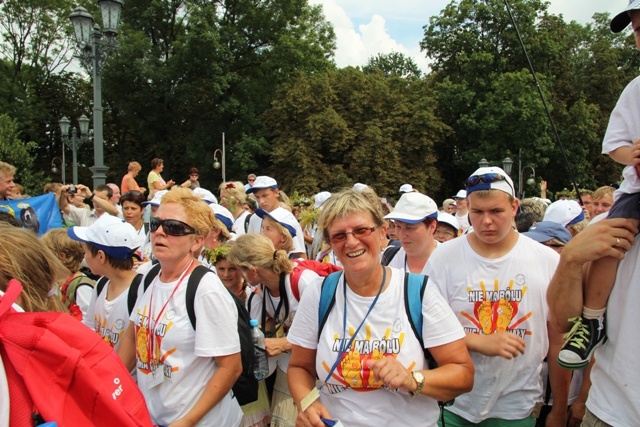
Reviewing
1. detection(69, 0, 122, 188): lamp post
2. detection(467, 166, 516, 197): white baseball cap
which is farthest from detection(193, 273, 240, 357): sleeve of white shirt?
detection(69, 0, 122, 188): lamp post

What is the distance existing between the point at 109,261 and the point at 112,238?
0.52ft

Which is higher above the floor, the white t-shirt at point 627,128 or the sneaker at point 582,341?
the white t-shirt at point 627,128

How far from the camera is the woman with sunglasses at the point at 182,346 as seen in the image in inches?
103

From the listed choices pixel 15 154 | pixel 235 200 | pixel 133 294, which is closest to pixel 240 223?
pixel 235 200

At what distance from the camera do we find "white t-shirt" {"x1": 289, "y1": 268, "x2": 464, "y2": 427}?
7.21ft

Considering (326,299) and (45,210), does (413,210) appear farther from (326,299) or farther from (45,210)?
(45,210)

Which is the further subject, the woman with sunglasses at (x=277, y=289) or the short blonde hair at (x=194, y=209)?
the woman with sunglasses at (x=277, y=289)

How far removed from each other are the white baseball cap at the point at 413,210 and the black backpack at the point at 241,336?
1.40m

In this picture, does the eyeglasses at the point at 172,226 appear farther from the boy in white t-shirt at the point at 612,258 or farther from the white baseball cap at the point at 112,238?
the boy in white t-shirt at the point at 612,258

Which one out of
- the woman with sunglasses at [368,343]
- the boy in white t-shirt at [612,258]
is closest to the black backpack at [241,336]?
the woman with sunglasses at [368,343]

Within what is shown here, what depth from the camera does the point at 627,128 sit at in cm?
189

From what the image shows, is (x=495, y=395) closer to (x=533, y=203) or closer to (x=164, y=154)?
(x=533, y=203)

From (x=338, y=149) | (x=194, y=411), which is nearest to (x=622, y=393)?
(x=194, y=411)

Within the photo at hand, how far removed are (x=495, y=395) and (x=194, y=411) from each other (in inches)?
60.5
